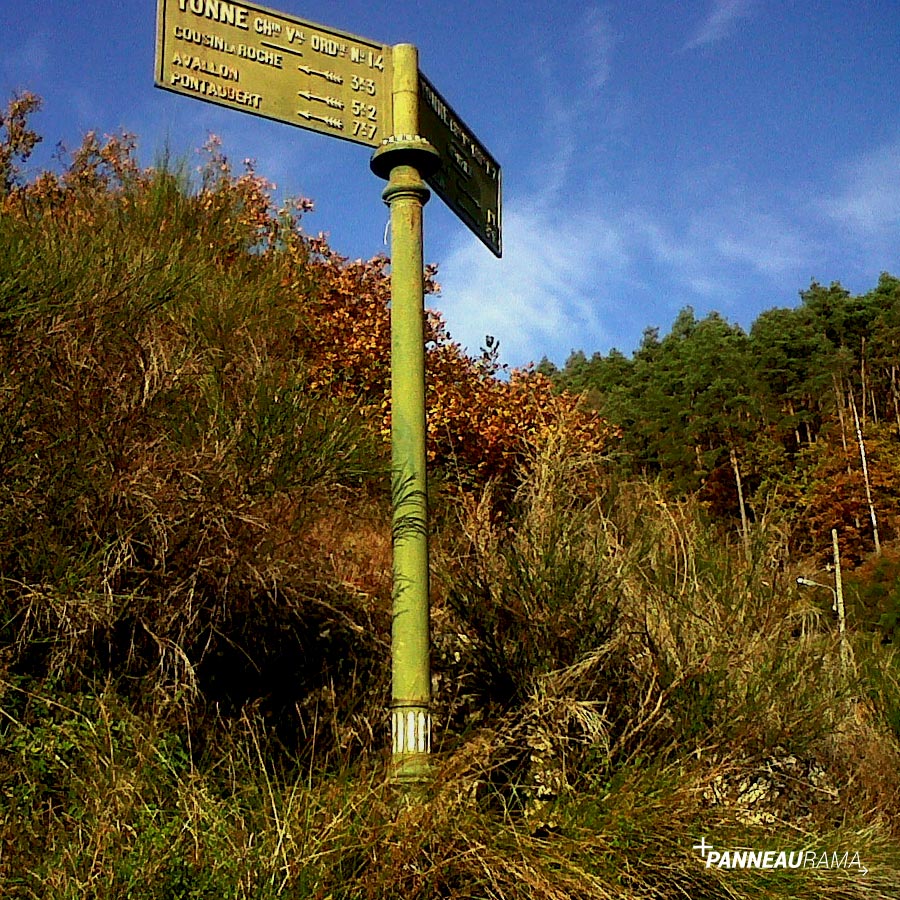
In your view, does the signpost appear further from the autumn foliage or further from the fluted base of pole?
the autumn foliage

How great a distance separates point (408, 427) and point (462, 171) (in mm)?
1165

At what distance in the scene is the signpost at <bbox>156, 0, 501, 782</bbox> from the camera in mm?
3678

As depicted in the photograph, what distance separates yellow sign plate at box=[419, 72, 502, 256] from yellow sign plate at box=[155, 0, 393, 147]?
0.23 m

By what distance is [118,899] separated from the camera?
312 cm

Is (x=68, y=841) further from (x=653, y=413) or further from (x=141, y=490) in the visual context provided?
(x=653, y=413)

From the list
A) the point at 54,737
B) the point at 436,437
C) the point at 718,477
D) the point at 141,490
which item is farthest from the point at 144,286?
the point at 718,477

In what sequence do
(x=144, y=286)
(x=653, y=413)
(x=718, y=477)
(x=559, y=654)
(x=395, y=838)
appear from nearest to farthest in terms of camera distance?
(x=395, y=838) < (x=559, y=654) < (x=144, y=286) < (x=718, y=477) < (x=653, y=413)

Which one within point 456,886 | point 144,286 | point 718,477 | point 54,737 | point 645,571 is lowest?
point 456,886

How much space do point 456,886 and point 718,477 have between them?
29461 millimetres

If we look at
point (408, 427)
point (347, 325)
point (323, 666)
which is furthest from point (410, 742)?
point (347, 325)

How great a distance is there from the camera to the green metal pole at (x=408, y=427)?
368 cm

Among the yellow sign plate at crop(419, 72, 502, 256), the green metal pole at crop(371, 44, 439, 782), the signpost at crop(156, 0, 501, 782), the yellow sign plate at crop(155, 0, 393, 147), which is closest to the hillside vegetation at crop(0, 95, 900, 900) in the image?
the green metal pole at crop(371, 44, 439, 782)

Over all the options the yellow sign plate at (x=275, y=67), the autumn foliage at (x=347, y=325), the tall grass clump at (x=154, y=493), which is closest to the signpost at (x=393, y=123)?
the yellow sign plate at (x=275, y=67)

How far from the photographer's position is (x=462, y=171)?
443 cm
